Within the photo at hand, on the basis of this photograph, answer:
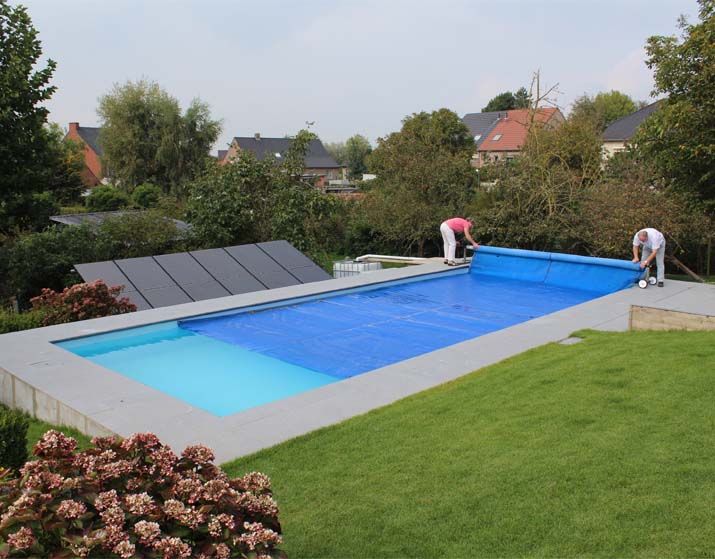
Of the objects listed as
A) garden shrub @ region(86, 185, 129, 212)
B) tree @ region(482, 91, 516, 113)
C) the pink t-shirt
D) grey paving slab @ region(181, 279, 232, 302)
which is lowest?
grey paving slab @ region(181, 279, 232, 302)

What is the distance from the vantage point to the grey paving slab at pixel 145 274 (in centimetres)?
1354

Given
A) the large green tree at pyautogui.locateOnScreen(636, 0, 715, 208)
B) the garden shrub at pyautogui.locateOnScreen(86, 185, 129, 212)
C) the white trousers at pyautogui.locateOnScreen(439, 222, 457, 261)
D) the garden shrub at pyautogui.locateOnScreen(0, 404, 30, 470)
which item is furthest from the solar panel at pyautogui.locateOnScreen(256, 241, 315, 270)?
the garden shrub at pyautogui.locateOnScreen(86, 185, 129, 212)

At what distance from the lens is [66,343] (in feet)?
31.0

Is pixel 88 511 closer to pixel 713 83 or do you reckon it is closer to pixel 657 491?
pixel 657 491

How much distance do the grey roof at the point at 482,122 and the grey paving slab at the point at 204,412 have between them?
56.7 metres

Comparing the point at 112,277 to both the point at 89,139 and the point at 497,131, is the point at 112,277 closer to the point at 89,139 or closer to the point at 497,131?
the point at 497,131

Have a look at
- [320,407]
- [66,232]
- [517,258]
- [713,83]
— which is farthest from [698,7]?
[66,232]

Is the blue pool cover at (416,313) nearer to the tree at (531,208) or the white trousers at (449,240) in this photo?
the white trousers at (449,240)

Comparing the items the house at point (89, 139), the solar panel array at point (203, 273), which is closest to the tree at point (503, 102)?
the house at point (89, 139)

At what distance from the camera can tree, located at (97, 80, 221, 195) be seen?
4084cm

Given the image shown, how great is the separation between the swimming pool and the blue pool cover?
19 millimetres

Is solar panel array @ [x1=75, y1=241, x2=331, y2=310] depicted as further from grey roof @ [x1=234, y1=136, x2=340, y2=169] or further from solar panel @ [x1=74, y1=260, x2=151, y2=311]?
grey roof @ [x1=234, y1=136, x2=340, y2=169]

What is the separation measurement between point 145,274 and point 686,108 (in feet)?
37.1

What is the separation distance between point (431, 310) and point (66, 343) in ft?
21.0
